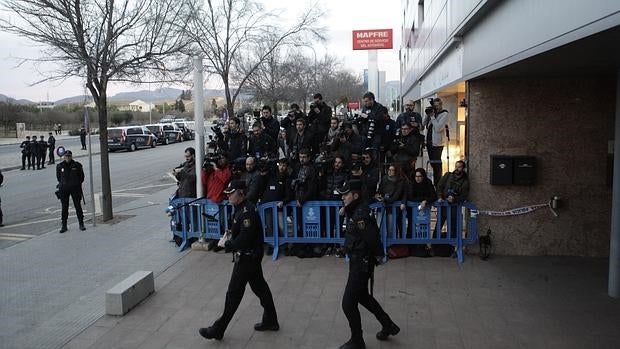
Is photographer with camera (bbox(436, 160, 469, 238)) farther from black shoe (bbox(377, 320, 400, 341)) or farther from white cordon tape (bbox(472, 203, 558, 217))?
black shoe (bbox(377, 320, 400, 341))

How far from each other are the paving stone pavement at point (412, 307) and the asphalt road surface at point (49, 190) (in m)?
6.16

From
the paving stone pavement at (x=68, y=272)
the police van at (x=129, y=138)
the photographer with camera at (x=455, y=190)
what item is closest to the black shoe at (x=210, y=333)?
the paving stone pavement at (x=68, y=272)

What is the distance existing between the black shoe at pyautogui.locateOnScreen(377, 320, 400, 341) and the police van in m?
34.4

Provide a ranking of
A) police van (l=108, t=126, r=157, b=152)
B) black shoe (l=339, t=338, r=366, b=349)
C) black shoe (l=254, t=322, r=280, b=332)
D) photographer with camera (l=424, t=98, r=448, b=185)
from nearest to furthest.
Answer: black shoe (l=339, t=338, r=366, b=349) < black shoe (l=254, t=322, r=280, b=332) < photographer with camera (l=424, t=98, r=448, b=185) < police van (l=108, t=126, r=157, b=152)

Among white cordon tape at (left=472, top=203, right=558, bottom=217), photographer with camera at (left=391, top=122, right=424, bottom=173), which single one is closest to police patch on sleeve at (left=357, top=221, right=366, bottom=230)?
white cordon tape at (left=472, top=203, right=558, bottom=217)

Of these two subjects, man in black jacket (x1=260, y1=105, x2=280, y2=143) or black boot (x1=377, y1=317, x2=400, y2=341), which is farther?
man in black jacket (x1=260, y1=105, x2=280, y2=143)

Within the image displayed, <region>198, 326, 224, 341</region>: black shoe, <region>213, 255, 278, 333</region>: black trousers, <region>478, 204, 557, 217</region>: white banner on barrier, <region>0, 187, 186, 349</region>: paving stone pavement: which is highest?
<region>478, 204, 557, 217</region>: white banner on barrier

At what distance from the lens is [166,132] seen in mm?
46562

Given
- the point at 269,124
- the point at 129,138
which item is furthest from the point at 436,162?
the point at 129,138

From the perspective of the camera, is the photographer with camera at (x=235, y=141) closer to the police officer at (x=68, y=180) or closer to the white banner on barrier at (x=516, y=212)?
the police officer at (x=68, y=180)

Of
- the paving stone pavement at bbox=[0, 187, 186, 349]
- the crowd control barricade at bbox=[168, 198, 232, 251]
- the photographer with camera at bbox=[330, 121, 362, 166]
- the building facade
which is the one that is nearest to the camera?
the paving stone pavement at bbox=[0, 187, 186, 349]

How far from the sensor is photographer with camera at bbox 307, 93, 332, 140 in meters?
11.7

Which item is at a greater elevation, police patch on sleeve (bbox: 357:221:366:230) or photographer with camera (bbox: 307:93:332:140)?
photographer with camera (bbox: 307:93:332:140)

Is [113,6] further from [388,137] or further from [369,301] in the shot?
[369,301]
